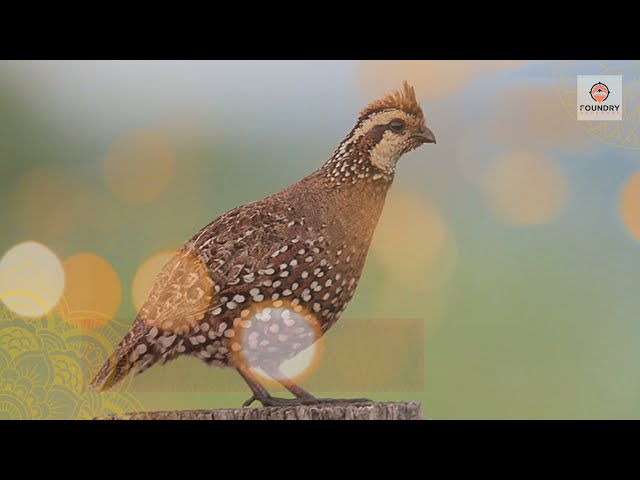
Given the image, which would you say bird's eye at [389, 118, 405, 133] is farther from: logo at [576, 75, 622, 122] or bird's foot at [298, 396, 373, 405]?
bird's foot at [298, 396, 373, 405]

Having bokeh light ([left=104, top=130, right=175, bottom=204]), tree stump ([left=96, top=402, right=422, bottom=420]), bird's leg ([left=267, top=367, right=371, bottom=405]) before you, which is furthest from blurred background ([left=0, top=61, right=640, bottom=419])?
tree stump ([left=96, top=402, right=422, bottom=420])

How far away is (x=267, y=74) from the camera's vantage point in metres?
6.60

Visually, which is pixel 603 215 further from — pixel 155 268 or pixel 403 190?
pixel 155 268

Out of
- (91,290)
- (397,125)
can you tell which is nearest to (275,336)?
(91,290)

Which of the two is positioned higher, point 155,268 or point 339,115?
point 339,115

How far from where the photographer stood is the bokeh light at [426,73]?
21.6ft

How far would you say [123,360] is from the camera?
6391 mm

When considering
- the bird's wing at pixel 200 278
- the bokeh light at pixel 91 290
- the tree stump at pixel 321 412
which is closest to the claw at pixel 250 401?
the tree stump at pixel 321 412

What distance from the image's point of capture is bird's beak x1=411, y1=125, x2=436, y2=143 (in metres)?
6.46

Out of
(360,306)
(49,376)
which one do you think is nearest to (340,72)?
(360,306)

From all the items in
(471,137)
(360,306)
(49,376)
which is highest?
(471,137)

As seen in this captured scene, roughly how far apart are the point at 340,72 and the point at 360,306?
5.05 feet

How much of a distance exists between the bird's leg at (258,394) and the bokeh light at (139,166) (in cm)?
130

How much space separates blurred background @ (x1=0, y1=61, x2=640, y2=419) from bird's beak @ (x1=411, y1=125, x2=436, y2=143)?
0.10m
